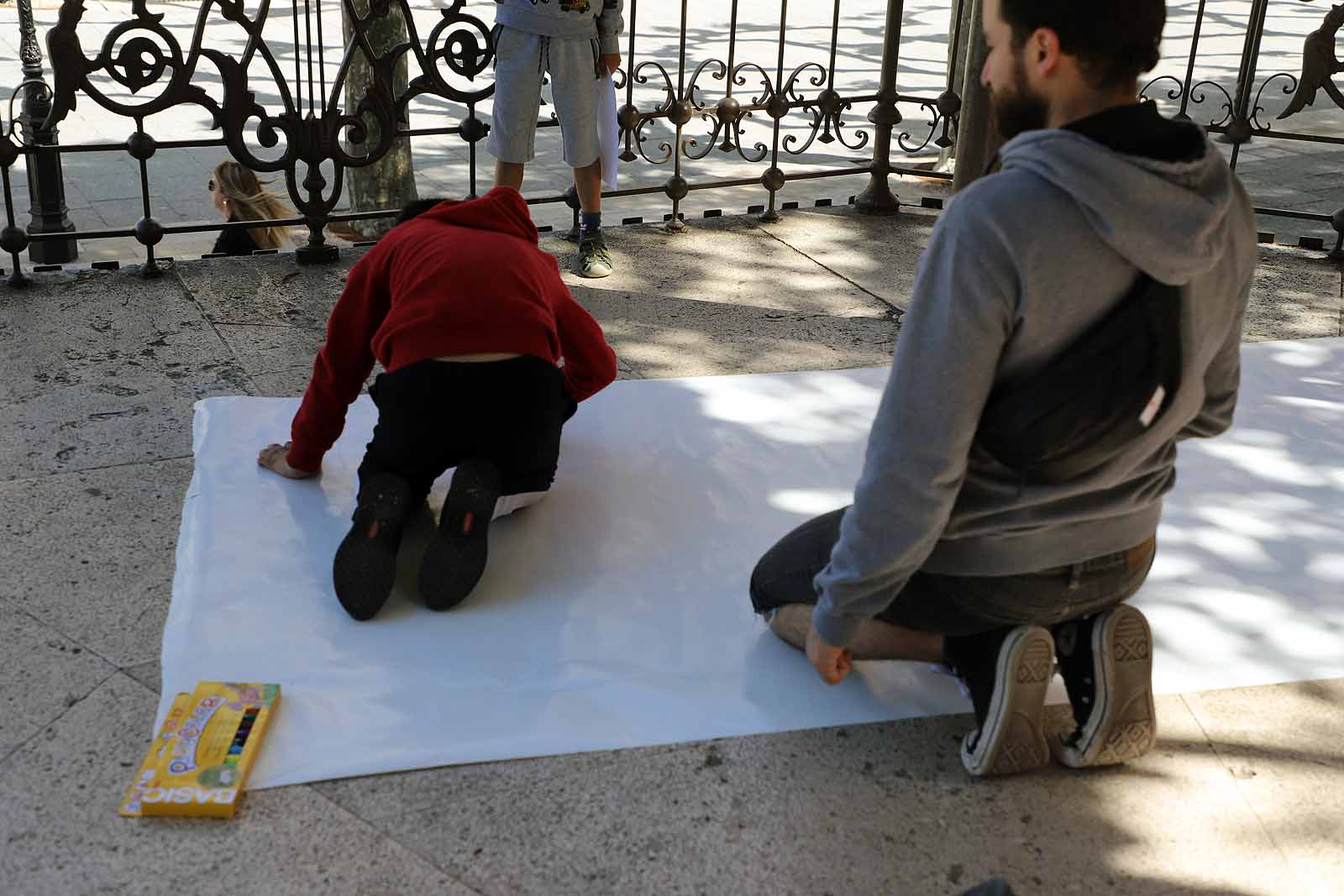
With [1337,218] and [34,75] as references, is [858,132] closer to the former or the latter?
[1337,218]

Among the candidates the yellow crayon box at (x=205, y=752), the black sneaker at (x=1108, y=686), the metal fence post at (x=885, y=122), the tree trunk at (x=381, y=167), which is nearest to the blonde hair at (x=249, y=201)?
the tree trunk at (x=381, y=167)

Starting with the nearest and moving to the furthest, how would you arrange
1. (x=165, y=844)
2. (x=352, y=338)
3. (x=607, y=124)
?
(x=165, y=844) < (x=352, y=338) < (x=607, y=124)

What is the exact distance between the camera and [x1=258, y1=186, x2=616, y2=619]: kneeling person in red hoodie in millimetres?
2795

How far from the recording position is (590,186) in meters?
4.95

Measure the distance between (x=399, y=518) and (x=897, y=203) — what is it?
3562 millimetres

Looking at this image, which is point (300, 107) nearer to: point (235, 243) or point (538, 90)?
point (235, 243)

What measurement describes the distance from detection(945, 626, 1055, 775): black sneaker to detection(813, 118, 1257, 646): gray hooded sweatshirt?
0.51 feet

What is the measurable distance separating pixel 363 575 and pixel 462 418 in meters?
0.41

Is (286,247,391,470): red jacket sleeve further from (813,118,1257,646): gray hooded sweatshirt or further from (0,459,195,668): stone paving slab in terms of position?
(813,118,1257,646): gray hooded sweatshirt

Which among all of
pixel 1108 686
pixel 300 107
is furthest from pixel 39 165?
pixel 1108 686

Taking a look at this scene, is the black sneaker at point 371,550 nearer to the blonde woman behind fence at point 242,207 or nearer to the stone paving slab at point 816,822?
the stone paving slab at point 816,822

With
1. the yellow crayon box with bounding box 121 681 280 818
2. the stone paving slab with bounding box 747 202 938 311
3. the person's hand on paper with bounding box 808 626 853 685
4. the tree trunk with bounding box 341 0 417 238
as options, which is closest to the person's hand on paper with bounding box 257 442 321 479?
the yellow crayon box with bounding box 121 681 280 818

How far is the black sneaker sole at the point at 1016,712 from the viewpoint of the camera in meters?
2.26

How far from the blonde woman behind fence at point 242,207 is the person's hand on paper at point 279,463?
1.81m
